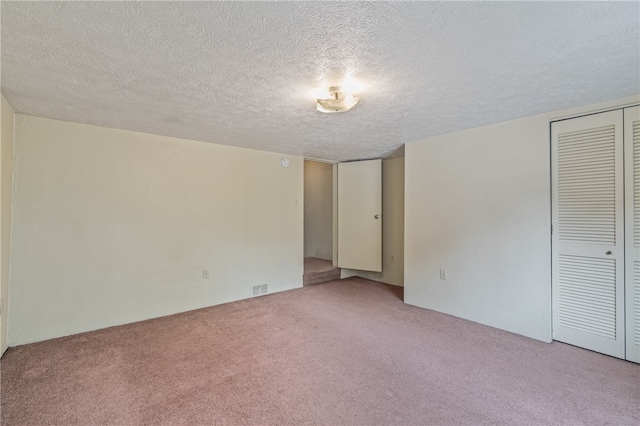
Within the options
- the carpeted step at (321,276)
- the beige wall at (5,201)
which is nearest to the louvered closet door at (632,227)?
the carpeted step at (321,276)

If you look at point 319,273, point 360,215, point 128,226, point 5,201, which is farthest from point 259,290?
point 5,201

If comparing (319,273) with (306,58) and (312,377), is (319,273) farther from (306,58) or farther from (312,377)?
(306,58)

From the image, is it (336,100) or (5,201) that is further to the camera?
(5,201)

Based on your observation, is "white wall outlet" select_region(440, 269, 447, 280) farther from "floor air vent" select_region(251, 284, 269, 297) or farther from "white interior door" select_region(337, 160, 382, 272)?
"floor air vent" select_region(251, 284, 269, 297)

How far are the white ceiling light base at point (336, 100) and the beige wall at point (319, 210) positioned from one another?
3839mm

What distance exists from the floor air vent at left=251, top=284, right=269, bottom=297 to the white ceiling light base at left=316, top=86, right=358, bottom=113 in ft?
9.20

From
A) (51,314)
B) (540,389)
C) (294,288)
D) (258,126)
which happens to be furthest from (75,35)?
(294,288)

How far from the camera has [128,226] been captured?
3.03 meters

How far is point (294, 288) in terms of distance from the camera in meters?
4.38

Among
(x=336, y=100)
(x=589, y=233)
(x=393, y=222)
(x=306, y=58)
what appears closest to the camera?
(x=306, y=58)

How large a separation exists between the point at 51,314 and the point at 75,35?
2.58m

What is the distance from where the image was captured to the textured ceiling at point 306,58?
124cm

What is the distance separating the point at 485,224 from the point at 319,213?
12.1 ft

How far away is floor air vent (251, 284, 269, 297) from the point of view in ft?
13.0
